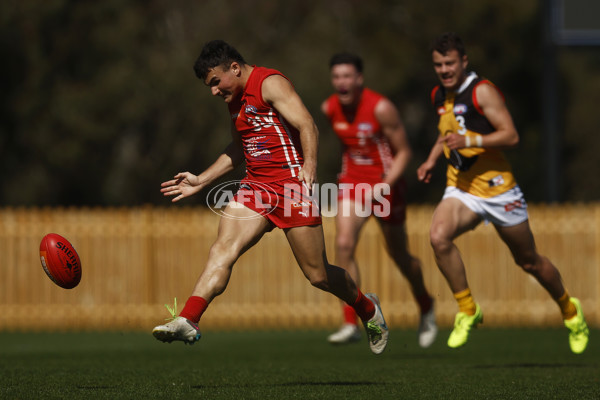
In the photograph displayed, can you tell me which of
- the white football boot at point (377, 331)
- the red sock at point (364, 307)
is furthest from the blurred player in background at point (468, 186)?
the red sock at point (364, 307)

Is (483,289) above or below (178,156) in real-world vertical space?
below

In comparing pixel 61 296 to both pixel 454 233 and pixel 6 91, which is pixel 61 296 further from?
pixel 454 233

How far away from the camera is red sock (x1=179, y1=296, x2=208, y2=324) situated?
6418mm

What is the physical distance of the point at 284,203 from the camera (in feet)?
22.2

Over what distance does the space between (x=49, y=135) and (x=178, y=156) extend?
3172 mm

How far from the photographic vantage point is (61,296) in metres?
17.7

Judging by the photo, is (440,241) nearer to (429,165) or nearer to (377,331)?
(429,165)

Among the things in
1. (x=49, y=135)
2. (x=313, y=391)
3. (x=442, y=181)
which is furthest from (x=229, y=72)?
(x=442, y=181)

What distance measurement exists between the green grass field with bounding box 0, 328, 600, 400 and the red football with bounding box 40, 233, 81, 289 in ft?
2.36

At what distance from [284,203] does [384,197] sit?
311 centimetres

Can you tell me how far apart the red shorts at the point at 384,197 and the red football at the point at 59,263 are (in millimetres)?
3552

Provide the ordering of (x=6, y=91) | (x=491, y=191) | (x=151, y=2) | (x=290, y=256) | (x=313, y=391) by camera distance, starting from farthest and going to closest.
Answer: (x=151, y=2) < (x=6, y=91) < (x=290, y=256) < (x=491, y=191) < (x=313, y=391)

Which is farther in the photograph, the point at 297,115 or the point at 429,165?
the point at 429,165

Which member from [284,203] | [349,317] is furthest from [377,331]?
[349,317]
